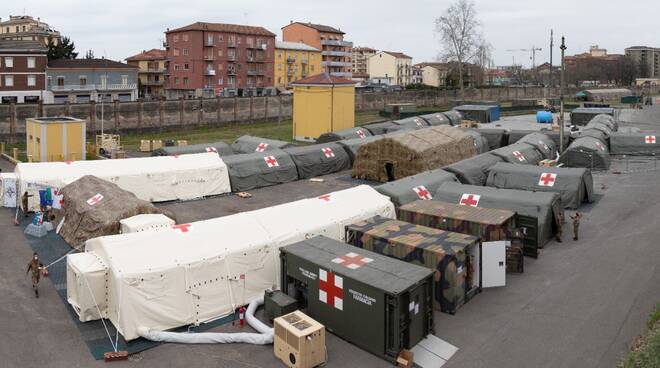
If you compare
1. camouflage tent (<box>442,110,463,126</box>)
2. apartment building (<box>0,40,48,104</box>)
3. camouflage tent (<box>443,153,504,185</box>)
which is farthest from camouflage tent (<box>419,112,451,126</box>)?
apartment building (<box>0,40,48,104</box>)

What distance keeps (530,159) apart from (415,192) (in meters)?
13.2

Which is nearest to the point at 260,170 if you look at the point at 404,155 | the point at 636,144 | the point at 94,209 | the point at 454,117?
the point at 404,155

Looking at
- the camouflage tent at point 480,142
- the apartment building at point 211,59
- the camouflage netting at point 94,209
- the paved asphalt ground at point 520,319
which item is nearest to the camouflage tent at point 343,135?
the camouflage tent at point 480,142

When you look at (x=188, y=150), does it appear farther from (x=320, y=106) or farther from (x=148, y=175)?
(x=320, y=106)

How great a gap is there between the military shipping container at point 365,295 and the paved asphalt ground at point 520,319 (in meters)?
0.47

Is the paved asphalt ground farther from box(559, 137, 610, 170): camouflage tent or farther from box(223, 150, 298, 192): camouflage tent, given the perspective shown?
box(559, 137, 610, 170): camouflage tent

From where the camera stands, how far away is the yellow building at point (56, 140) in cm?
3678

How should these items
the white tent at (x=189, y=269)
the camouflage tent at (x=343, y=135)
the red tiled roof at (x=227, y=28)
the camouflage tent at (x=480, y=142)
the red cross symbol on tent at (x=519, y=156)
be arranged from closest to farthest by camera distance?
the white tent at (x=189, y=269) → the red cross symbol on tent at (x=519, y=156) → the camouflage tent at (x=480, y=142) → the camouflage tent at (x=343, y=135) → the red tiled roof at (x=227, y=28)

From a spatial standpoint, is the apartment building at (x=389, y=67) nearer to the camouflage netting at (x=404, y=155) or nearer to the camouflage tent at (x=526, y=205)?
the camouflage netting at (x=404, y=155)

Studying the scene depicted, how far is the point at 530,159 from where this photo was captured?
1367 inches

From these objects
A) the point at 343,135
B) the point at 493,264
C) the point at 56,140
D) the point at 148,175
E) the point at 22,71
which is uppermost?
the point at 22,71

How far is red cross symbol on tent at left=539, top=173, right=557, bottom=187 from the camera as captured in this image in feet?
89.5

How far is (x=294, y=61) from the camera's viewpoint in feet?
389

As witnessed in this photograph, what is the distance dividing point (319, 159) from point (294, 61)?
8629 centimetres
